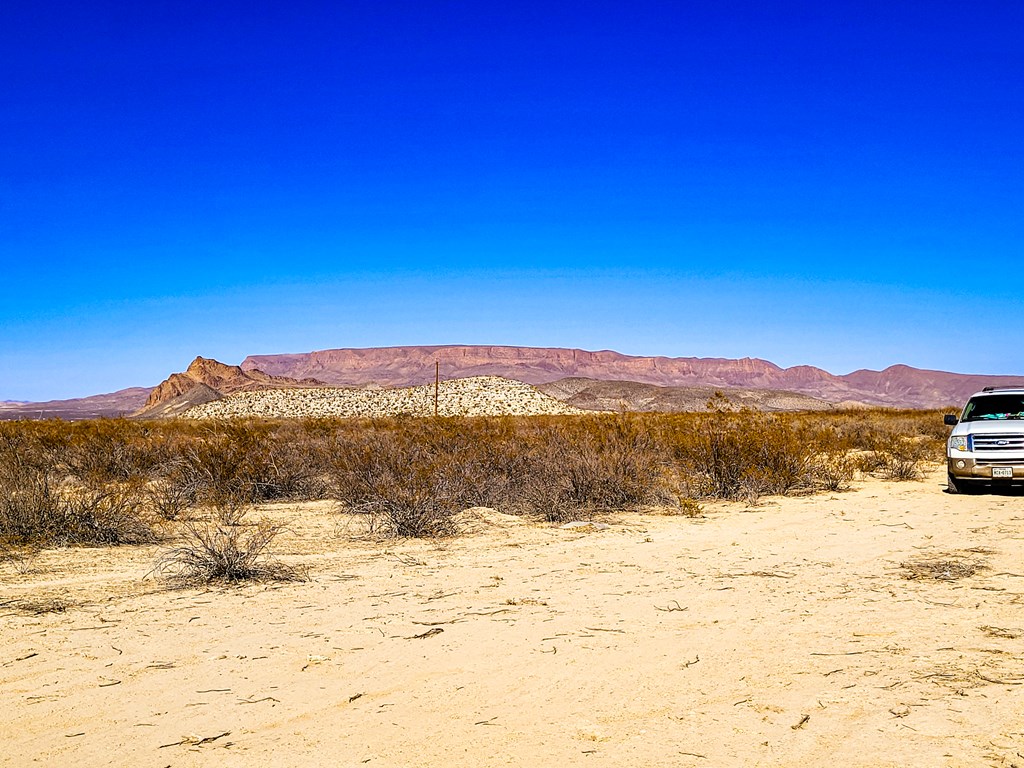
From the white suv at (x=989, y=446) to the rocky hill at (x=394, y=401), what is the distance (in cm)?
4590

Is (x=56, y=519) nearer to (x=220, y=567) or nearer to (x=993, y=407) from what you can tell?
(x=220, y=567)

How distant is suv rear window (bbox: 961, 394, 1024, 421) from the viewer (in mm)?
13852

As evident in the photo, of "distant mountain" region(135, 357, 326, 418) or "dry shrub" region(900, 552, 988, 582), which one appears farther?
"distant mountain" region(135, 357, 326, 418)

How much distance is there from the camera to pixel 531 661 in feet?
17.1

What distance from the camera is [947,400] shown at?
167 meters

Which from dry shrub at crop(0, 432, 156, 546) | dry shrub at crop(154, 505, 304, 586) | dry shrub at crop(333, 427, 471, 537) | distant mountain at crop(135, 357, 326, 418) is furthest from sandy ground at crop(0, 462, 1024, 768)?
distant mountain at crop(135, 357, 326, 418)

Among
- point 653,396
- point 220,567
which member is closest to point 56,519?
point 220,567

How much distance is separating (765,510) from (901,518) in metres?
1.86

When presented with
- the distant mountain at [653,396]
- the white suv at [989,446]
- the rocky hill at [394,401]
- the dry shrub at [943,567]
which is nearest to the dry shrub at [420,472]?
the white suv at [989,446]

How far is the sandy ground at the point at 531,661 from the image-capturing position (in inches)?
157

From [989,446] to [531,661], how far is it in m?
10.9

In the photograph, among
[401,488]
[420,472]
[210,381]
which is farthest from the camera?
[210,381]

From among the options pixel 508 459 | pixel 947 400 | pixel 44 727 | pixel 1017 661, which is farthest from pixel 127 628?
pixel 947 400

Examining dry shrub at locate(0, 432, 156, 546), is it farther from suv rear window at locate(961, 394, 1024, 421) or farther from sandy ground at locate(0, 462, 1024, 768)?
suv rear window at locate(961, 394, 1024, 421)
